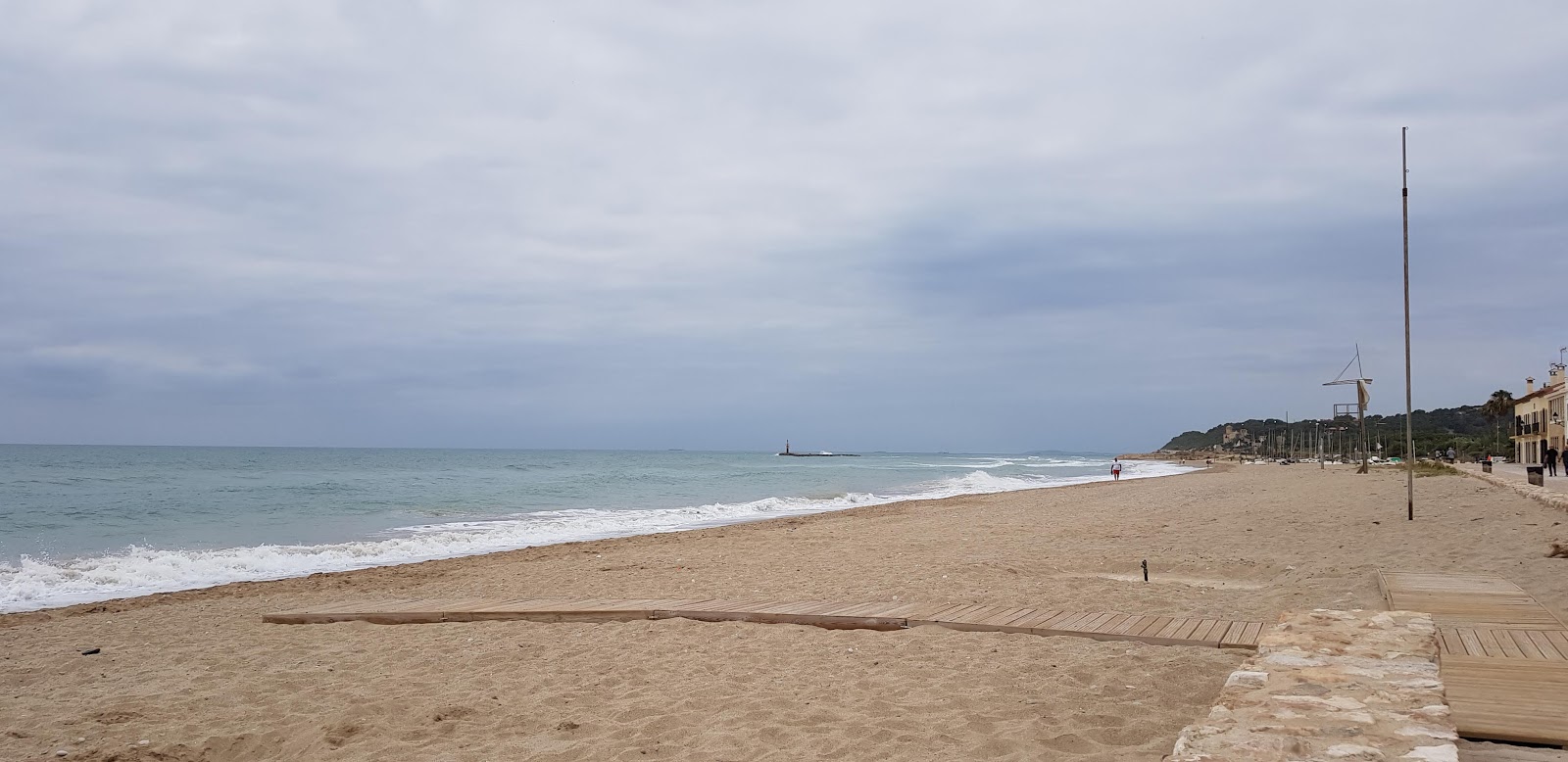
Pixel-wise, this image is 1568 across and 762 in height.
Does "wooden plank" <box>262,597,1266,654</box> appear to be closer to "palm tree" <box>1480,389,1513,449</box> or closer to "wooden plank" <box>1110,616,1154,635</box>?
"wooden plank" <box>1110,616,1154,635</box>

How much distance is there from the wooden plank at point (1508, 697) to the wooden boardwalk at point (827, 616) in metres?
1.59

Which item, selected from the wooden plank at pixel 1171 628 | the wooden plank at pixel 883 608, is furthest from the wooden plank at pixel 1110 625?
the wooden plank at pixel 883 608

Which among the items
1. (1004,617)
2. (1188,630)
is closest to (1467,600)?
(1188,630)

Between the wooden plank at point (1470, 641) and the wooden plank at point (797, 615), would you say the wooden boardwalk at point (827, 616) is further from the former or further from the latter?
the wooden plank at point (1470, 641)

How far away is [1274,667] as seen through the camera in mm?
4066

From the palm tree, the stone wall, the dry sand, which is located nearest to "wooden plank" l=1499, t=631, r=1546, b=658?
the stone wall

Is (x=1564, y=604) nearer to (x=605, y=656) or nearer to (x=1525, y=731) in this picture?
(x=1525, y=731)

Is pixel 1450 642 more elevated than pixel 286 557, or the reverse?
pixel 1450 642

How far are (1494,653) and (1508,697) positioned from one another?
1.18 m

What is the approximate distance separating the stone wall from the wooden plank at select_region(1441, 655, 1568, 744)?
0.12 metres

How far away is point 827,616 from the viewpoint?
721cm

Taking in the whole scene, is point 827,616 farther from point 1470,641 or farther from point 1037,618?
point 1470,641

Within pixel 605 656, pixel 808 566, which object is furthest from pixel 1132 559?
pixel 605 656

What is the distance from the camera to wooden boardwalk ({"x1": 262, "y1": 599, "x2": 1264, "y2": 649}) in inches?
247
